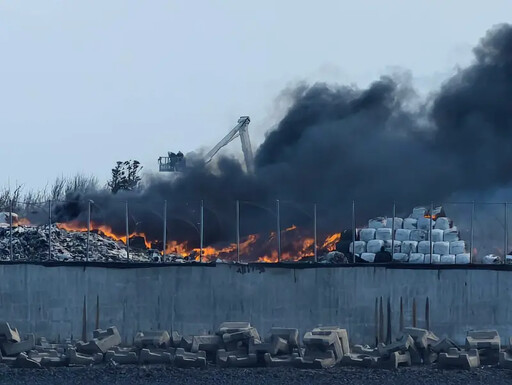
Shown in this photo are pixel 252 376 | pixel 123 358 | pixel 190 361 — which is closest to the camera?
pixel 252 376

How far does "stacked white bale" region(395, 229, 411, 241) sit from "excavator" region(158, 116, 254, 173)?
19138mm

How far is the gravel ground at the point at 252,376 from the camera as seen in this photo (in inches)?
1065

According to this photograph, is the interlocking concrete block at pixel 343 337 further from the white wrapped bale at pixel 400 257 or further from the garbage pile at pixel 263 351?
the white wrapped bale at pixel 400 257

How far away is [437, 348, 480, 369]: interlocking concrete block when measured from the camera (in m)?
28.2

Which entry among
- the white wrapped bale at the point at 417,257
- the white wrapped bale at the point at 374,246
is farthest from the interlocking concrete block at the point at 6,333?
the white wrapped bale at the point at 417,257

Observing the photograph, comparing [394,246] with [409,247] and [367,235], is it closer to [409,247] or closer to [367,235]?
[409,247]

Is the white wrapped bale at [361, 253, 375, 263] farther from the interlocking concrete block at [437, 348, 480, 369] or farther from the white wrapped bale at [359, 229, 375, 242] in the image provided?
the interlocking concrete block at [437, 348, 480, 369]

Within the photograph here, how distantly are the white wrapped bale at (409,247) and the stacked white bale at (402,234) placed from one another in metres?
0.24

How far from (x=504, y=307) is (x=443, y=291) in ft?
5.59

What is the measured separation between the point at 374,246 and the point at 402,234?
98cm

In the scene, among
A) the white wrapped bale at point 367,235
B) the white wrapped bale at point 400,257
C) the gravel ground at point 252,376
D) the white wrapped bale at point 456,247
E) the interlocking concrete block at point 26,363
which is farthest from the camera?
the white wrapped bale at point 367,235

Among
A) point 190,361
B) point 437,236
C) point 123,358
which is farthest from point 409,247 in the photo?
point 123,358

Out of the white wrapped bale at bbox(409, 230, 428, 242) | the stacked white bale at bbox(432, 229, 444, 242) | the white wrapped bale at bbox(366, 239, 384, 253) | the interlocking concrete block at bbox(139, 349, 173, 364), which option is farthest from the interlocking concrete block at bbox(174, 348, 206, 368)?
the stacked white bale at bbox(432, 229, 444, 242)

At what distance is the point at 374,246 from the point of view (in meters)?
37.0
